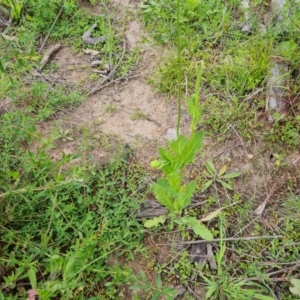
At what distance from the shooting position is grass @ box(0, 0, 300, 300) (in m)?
1.96

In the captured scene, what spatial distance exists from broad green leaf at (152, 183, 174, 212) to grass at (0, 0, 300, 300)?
17cm

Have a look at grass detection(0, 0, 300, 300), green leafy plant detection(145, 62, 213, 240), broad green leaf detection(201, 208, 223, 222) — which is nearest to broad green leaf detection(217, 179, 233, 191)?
grass detection(0, 0, 300, 300)

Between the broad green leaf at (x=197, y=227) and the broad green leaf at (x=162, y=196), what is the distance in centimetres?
11

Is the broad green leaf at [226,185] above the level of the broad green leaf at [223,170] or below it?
below

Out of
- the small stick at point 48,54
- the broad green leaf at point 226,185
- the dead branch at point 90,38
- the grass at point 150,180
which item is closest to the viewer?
the grass at point 150,180

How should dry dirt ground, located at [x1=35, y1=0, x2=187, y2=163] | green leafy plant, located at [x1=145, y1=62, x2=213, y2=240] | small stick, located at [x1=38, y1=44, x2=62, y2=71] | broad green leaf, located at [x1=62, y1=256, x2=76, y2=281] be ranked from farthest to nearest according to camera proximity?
small stick, located at [x1=38, y1=44, x2=62, y2=71] < dry dirt ground, located at [x1=35, y1=0, x2=187, y2=163] < green leafy plant, located at [x1=145, y1=62, x2=213, y2=240] < broad green leaf, located at [x1=62, y1=256, x2=76, y2=281]

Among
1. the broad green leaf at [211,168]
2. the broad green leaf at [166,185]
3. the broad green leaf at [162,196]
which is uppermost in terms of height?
the broad green leaf at [166,185]

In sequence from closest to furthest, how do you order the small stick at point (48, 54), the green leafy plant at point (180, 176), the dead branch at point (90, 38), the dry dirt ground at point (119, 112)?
the green leafy plant at point (180, 176) → the dry dirt ground at point (119, 112) → the small stick at point (48, 54) → the dead branch at point (90, 38)

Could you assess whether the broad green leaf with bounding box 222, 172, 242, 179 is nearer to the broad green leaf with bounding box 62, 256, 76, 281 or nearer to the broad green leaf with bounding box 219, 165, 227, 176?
the broad green leaf with bounding box 219, 165, 227, 176

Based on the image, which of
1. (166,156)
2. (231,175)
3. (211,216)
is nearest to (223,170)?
(231,175)

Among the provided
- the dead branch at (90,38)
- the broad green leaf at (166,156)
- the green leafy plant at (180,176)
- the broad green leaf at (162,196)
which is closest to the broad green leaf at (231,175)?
the green leafy plant at (180,176)

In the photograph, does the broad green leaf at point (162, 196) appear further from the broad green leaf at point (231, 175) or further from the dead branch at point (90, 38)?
the dead branch at point (90, 38)

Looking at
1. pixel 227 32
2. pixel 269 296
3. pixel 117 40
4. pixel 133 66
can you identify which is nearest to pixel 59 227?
pixel 269 296

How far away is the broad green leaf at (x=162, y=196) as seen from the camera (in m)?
2.06
